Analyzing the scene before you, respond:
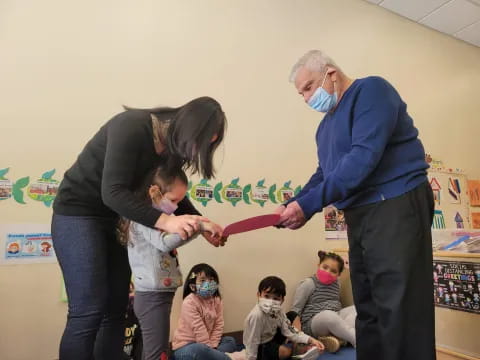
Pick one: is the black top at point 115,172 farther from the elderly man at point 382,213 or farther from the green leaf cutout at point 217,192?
the green leaf cutout at point 217,192

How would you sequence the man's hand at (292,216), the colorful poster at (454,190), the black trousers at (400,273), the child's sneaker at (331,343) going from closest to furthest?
the black trousers at (400,273) → the man's hand at (292,216) → the child's sneaker at (331,343) → the colorful poster at (454,190)

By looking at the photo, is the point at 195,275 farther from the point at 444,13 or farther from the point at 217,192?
the point at 444,13

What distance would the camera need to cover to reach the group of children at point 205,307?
3.14 ft

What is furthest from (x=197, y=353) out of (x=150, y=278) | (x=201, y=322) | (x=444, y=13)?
(x=444, y=13)

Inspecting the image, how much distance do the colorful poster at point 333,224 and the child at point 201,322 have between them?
34.7 inches

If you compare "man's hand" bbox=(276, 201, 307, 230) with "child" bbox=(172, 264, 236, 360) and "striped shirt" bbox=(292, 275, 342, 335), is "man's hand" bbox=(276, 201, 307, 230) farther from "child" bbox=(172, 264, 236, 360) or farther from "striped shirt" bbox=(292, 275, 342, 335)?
"striped shirt" bbox=(292, 275, 342, 335)

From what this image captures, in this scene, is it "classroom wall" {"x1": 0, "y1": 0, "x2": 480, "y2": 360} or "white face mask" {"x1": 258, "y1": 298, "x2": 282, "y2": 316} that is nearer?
"classroom wall" {"x1": 0, "y1": 0, "x2": 480, "y2": 360}

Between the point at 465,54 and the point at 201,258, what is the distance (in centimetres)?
306

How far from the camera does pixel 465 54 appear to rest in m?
3.24

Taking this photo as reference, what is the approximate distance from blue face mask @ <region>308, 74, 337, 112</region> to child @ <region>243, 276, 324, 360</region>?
943 millimetres

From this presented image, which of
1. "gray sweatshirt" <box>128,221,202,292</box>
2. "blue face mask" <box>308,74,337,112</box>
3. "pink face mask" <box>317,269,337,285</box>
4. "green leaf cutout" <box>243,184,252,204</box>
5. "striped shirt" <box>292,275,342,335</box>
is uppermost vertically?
"blue face mask" <box>308,74,337,112</box>

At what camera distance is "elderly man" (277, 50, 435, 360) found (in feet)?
2.53

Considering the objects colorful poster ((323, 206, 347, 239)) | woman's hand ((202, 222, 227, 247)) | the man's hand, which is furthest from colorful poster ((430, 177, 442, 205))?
woman's hand ((202, 222, 227, 247))

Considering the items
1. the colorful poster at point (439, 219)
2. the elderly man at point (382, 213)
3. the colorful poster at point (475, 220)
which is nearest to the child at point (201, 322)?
the elderly man at point (382, 213)
